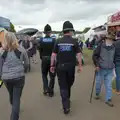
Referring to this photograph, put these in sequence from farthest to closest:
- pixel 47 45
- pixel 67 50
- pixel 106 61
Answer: pixel 47 45 < pixel 106 61 < pixel 67 50

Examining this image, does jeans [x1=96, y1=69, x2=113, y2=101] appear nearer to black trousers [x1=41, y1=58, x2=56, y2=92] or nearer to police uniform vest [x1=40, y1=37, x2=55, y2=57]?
black trousers [x1=41, y1=58, x2=56, y2=92]

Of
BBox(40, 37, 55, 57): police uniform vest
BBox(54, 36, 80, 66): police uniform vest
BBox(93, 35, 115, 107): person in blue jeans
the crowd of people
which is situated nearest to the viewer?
the crowd of people

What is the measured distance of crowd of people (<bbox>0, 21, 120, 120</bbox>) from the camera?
6.26m

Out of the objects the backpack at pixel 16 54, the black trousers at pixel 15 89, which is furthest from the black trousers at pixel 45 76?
the backpack at pixel 16 54

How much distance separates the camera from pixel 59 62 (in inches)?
303

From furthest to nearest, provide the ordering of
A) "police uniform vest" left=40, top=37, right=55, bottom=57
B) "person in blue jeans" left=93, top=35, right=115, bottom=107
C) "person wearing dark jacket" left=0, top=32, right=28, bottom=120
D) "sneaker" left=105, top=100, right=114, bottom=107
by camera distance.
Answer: "police uniform vest" left=40, top=37, right=55, bottom=57, "person in blue jeans" left=93, top=35, right=115, bottom=107, "sneaker" left=105, top=100, right=114, bottom=107, "person wearing dark jacket" left=0, top=32, right=28, bottom=120

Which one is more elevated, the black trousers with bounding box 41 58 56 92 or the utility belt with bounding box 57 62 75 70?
the utility belt with bounding box 57 62 75 70

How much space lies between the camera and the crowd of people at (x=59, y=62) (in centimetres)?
626

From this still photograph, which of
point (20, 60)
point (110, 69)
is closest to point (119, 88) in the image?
point (110, 69)

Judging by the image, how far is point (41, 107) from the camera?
27.1 feet

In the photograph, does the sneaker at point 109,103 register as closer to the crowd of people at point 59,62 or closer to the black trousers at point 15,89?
the crowd of people at point 59,62

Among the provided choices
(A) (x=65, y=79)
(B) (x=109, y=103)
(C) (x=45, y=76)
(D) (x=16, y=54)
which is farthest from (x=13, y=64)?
(C) (x=45, y=76)

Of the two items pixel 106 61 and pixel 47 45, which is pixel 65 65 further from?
pixel 47 45

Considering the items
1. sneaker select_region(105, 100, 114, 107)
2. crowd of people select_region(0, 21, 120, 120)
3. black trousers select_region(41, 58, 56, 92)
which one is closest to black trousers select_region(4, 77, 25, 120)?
crowd of people select_region(0, 21, 120, 120)
